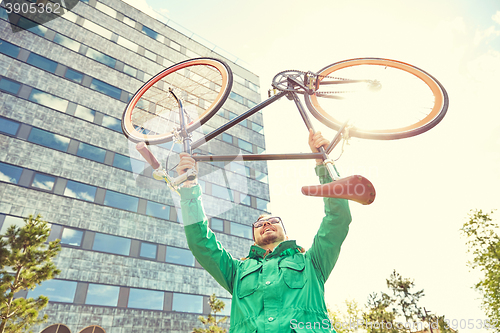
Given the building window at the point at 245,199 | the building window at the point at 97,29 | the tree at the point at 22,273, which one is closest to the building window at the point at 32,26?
the building window at the point at 97,29

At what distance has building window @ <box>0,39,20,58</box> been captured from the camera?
22.9 m

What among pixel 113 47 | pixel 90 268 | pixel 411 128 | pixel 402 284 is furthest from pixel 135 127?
pixel 402 284

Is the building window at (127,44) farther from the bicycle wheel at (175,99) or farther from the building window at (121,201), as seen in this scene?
the bicycle wheel at (175,99)

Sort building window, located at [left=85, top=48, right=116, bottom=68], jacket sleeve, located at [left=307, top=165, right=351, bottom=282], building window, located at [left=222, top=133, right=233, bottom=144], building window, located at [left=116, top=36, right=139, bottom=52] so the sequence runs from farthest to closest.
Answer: building window, located at [left=222, top=133, right=233, bottom=144], building window, located at [left=116, top=36, right=139, bottom=52], building window, located at [left=85, top=48, right=116, bottom=68], jacket sleeve, located at [left=307, top=165, right=351, bottom=282]

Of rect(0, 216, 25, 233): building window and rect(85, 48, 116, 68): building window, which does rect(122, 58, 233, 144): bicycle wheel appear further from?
rect(85, 48, 116, 68): building window

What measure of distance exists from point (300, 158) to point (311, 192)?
1.02m

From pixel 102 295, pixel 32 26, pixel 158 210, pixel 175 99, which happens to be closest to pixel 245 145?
pixel 158 210

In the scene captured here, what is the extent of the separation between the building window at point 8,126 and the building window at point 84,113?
422 centimetres

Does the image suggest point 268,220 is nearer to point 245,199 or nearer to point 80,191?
point 80,191

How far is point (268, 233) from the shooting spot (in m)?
3.50

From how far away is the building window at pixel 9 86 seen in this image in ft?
71.0

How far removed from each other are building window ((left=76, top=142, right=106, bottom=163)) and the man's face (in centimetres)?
2330

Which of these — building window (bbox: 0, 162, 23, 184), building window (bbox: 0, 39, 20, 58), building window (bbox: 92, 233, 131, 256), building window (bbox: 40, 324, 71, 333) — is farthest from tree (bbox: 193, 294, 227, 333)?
building window (bbox: 0, 39, 20, 58)

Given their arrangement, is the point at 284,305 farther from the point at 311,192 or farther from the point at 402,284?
the point at 402,284
